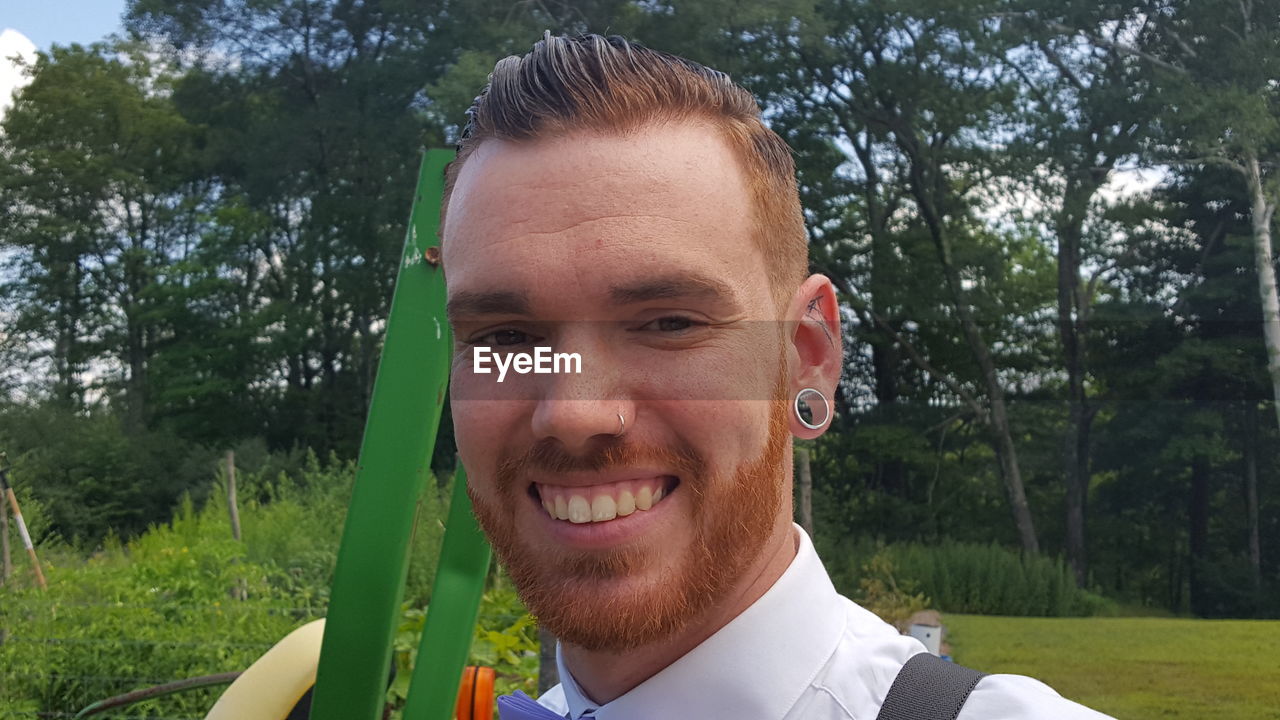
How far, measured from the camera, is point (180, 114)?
617 inches

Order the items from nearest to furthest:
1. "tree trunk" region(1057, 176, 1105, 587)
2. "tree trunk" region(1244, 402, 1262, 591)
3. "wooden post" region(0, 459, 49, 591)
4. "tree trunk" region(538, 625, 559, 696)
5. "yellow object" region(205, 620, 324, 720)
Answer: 1. "yellow object" region(205, 620, 324, 720)
2. "tree trunk" region(538, 625, 559, 696)
3. "wooden post" region(0, 459, 49, 591)
4. "tree trunk" region(1244, 402, 1262, 591)
5. "tree trunk" region(1057, 176, 1105, 587)

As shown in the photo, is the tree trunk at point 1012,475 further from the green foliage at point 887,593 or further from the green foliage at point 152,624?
the green foliage at point 152,624

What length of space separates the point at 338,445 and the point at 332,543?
20.6 ft

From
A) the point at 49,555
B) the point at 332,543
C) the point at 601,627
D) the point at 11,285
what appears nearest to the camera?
the point at 601,627

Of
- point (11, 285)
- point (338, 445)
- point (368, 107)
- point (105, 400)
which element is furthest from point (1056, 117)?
point (11, 285)

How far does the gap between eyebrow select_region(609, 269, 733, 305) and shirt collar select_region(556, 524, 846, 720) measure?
0.90 ft

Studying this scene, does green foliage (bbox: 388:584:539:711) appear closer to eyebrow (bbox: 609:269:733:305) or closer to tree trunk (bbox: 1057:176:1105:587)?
eyebrow (bbox: 609:269:733:305)

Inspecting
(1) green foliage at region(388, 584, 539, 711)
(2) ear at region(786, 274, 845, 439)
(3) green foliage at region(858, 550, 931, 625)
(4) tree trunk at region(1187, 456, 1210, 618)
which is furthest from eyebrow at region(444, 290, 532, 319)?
(4) tree trunk at region(1187, 456, 1210, 618)

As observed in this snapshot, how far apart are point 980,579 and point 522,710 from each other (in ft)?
29.3

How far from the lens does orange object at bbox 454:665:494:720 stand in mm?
1438

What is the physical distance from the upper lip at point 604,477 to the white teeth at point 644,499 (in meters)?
0.01

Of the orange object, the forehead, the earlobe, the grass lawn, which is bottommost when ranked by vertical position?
the grass lawn

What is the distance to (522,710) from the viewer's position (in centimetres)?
103

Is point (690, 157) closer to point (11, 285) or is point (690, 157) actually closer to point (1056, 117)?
point (1056, 117)
